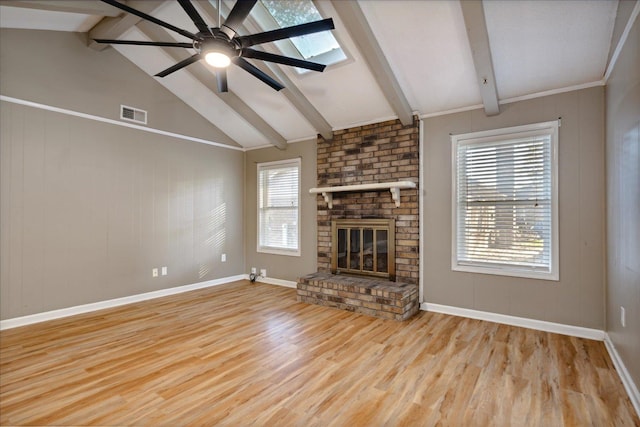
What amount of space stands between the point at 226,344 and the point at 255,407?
3.56 ft

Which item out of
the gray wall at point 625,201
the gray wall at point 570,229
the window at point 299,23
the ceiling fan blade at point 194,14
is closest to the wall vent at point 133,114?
the window at point 299,23

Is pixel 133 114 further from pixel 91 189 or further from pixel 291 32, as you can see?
pixel 291 32

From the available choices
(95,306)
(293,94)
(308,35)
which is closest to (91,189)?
(95,306)

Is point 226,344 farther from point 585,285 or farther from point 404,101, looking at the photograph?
point 585,285

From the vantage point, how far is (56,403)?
6.66 feet

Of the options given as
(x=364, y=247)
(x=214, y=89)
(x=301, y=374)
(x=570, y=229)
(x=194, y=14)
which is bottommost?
(x=301, y=374)

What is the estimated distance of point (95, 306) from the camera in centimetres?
402

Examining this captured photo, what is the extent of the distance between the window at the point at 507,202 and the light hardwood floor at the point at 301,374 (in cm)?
75

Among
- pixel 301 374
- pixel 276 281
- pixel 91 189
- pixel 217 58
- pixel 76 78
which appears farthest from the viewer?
pixel 276 281

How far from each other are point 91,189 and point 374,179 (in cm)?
377

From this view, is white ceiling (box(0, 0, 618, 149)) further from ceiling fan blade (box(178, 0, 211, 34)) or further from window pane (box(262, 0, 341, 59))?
ceiling fan blade (box(178, 0, 211, 34))

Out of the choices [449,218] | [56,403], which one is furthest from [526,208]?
[56,403]

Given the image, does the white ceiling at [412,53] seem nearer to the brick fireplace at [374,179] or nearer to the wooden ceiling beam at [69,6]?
the wooden ceiling beam at [69,6]

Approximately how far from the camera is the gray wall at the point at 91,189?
11.3 ft
